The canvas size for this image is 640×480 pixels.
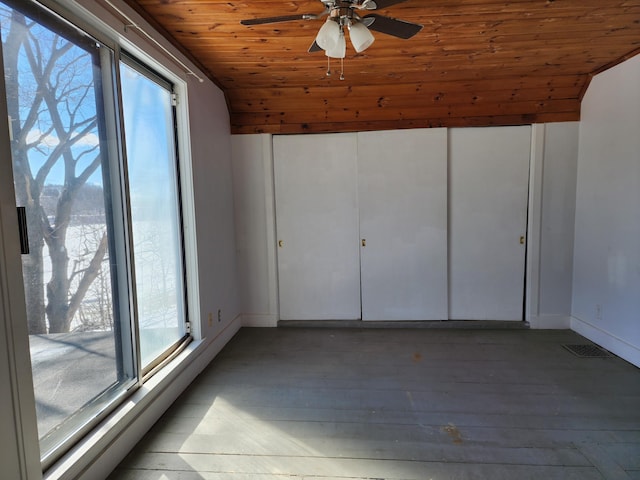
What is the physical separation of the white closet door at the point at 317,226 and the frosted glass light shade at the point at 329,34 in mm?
1862

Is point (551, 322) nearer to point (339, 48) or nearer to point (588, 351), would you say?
point (588, 351)

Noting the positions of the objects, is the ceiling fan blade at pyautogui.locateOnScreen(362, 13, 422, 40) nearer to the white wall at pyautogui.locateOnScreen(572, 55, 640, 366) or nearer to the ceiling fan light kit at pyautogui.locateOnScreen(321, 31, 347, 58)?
the ceiling fan light kit at pyautogui.locateOnScreen(321, 31, 347, 58)

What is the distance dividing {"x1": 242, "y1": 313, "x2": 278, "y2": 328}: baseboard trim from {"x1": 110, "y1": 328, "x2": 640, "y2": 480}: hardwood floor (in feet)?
2.04

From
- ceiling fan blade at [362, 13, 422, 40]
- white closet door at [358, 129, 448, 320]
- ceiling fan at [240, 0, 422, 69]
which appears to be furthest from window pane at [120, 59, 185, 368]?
white closet door at [358, 129, 448, 320]

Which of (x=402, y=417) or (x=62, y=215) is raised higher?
(x=62, y=215)

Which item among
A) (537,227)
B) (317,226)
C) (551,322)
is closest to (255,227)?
(317,226)

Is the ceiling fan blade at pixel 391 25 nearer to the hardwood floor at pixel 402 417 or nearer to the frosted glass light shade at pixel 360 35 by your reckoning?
the frosted glass light shade at pixel 360 35

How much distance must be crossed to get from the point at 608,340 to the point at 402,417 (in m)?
2.23

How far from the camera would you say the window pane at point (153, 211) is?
7.14ft

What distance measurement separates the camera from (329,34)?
1787 mm

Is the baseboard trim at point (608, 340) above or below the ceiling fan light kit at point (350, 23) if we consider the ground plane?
below

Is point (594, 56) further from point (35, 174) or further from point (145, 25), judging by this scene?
point (35, 174)

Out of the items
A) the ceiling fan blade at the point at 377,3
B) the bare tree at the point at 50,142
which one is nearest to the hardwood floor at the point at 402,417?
the bare tree at the point at 50,142

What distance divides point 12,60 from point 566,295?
456 cm
